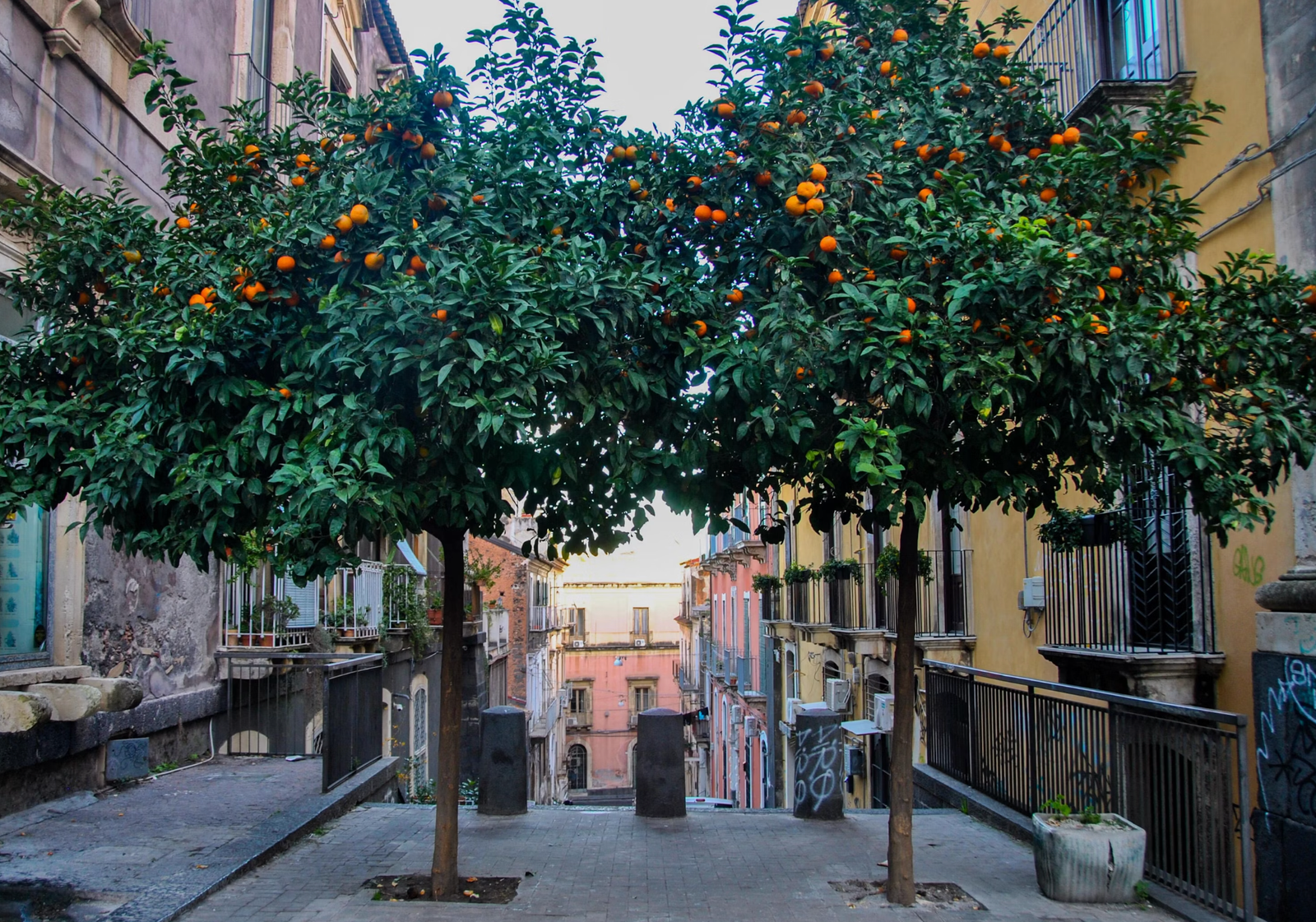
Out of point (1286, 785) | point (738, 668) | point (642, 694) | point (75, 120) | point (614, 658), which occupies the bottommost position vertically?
point (642, 694)

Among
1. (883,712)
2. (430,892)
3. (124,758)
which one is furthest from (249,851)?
(883,712)

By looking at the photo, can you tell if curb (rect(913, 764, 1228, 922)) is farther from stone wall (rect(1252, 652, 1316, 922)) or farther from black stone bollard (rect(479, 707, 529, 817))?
black stone bollard (rect(479, 707, 529, 817))

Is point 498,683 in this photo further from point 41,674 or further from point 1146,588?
point 1146,588

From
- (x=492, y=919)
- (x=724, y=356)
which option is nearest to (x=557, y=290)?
(x=724, y=356)

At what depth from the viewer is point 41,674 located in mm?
8516

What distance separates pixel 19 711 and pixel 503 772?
157 inches

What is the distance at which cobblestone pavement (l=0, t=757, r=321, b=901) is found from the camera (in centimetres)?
664

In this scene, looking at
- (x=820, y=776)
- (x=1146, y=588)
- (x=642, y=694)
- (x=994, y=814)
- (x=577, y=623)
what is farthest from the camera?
(x=577, y=623)

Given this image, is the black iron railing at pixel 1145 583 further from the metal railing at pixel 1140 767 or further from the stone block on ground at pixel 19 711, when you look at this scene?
the stone block on ground at pixel 19 711

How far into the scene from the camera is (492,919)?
6191 mm

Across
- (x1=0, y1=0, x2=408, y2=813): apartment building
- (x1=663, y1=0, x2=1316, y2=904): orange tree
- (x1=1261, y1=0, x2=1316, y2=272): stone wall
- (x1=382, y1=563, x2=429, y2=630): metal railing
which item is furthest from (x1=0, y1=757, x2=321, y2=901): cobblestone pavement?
(x1=1261, y1=0, x2=1316, y2=272): stone wall

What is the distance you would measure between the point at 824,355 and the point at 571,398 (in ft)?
4.61

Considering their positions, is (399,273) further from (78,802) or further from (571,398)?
(78,802)

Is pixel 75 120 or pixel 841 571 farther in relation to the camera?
pixel 841 571
